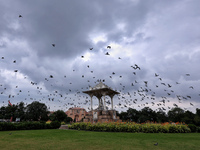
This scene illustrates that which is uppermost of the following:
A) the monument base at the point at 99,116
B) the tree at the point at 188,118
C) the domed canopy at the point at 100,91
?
the domed canopy at the point at 100,91

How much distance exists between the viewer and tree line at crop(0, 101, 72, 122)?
56.5m

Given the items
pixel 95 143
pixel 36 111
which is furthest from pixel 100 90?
pixel 36 111

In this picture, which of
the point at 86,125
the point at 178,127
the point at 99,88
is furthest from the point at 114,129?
the point at 99,88

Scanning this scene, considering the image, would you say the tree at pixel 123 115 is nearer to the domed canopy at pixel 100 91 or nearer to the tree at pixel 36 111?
the domed canopy at pixel 100 91

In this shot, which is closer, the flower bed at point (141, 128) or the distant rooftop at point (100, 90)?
the flower bed at point (141, 128)

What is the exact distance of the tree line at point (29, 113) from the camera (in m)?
56.5

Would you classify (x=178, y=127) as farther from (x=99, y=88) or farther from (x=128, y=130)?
(x=99, y=88)

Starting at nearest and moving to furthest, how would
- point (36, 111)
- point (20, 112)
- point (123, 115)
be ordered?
1. point (123, 115)
2. point (20, 112)
3. point (36, 111)

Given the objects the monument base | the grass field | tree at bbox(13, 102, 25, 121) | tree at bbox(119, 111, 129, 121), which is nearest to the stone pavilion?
the monument base

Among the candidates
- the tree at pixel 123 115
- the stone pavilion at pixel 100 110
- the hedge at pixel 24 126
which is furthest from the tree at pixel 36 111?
the hedge at pixel 24 126

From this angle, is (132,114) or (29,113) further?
(29,113)

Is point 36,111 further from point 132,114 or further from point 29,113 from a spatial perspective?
point 132,114

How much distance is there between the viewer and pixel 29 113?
57.7 meters

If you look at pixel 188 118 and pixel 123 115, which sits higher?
pixel 123 115
